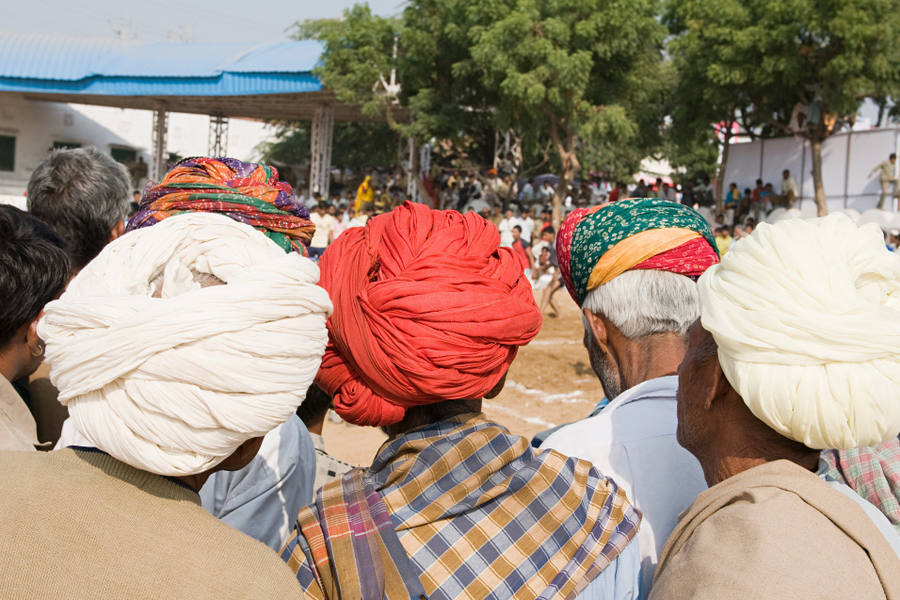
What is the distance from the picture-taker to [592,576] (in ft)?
5.26

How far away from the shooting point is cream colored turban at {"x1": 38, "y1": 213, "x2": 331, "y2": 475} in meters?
1.26

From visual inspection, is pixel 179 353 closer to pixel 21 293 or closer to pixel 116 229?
pixel 21 293

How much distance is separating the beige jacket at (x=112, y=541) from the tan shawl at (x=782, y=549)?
2.27 feet

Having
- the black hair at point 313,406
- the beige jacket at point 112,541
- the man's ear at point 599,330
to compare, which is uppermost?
the man's ear at point 599,330

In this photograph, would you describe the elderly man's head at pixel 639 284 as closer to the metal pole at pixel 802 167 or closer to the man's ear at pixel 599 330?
the man's ear at pixel 599 330

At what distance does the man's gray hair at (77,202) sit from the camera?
9.82 ft

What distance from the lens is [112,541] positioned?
1217 mm

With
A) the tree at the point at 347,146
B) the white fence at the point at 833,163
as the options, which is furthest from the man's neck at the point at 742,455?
the tree at the point at 347,146

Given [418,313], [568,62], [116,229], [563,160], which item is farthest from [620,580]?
[563,160]

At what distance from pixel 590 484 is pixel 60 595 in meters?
1.06

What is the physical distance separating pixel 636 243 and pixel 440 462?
101 centimetres

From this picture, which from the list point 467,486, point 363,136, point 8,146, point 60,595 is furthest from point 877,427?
point 363,136

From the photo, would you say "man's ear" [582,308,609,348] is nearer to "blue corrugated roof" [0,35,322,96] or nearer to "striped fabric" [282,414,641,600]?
"striped fabric" [282,414,641,600]

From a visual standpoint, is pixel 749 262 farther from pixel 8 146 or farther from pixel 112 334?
pixel 8 146
